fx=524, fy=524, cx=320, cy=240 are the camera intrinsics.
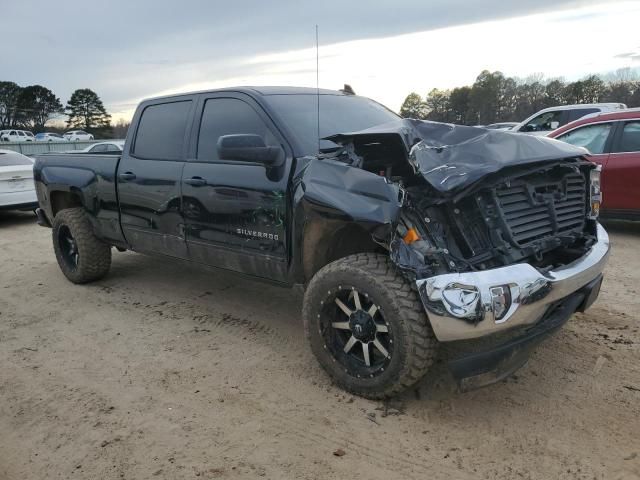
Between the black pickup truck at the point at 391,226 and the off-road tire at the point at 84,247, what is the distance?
165cm

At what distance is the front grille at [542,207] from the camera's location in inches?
117

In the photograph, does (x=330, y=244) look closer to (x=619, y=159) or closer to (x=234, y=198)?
(x=234, y=198)

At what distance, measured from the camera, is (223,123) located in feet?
13.8

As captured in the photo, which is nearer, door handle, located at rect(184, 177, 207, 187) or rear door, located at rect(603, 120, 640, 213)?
door handle, located at rect(184, 177, 207, 187)

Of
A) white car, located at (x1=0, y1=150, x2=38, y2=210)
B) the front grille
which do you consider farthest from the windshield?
white car, located at (x1=0, y1=150, x2=38, y2=210)

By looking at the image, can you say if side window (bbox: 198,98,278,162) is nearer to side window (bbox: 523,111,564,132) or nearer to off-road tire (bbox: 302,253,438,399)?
off-road tire (bbox: 302,253,438,399)

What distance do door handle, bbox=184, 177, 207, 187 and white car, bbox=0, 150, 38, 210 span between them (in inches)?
283

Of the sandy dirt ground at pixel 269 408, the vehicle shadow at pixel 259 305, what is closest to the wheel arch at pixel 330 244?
the vehicle shadow at pixel 259 305

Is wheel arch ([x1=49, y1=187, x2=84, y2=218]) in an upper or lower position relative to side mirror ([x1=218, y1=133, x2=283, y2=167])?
lower

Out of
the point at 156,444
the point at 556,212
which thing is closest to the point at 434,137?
the point at 556,212

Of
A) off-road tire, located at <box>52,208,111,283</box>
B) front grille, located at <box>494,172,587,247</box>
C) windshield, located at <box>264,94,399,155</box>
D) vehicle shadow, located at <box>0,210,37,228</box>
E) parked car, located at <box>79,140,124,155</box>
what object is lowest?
vehicle shadow, located at <box>0,210,37,228</box>

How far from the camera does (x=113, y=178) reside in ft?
16.6

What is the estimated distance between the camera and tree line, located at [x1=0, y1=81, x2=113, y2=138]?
66.9 meters

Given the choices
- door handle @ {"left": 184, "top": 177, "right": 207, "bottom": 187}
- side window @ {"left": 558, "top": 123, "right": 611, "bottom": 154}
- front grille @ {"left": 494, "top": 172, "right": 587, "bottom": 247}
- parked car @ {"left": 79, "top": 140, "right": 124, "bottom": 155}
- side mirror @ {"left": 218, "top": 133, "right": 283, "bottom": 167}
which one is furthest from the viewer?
side window @ {"left": 558, "top": 123, "right": 611, "bottom": 154}
